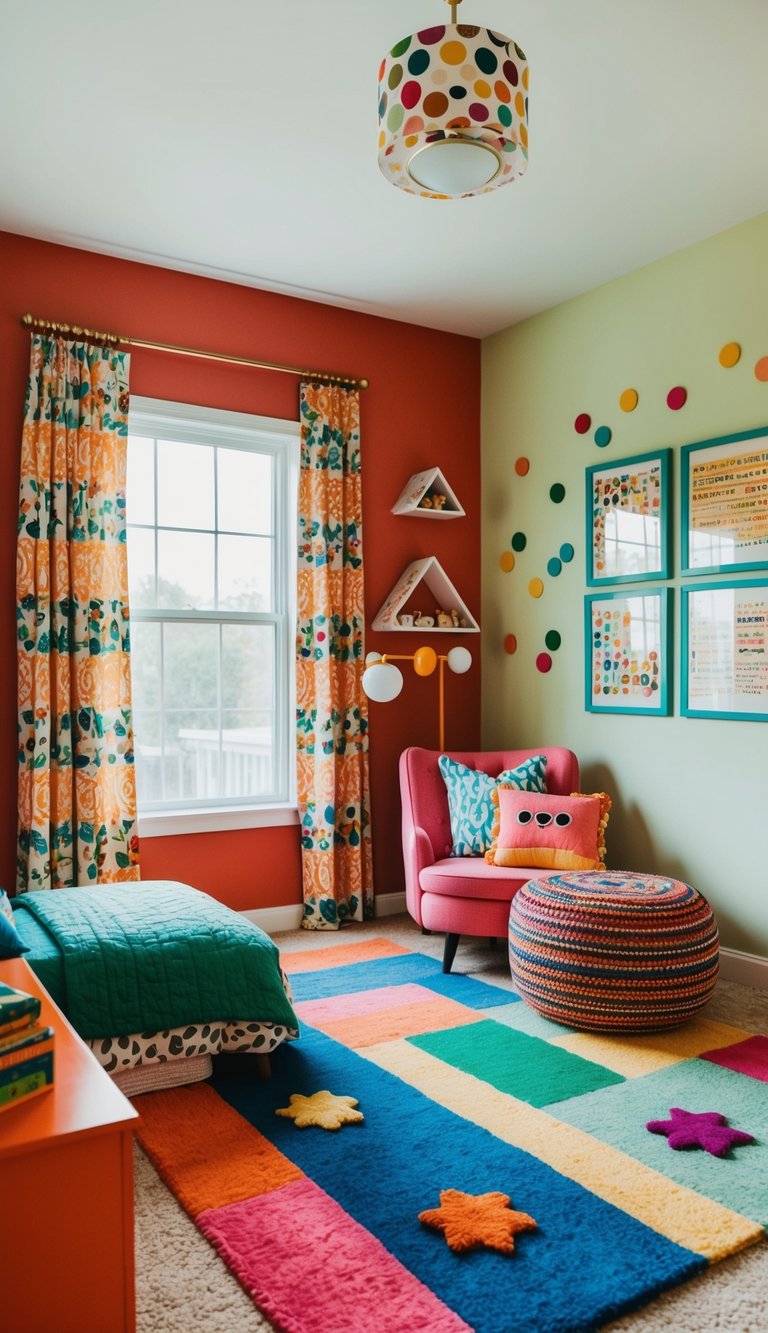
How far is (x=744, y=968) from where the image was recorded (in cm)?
360

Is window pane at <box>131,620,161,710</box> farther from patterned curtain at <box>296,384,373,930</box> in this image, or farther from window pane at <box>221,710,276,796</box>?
patterned curtain at <box>296,384,373,930</box>

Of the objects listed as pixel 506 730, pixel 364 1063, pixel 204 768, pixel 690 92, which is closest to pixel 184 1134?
pixel 364 1063

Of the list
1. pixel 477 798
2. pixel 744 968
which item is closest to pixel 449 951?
pixel 477 798

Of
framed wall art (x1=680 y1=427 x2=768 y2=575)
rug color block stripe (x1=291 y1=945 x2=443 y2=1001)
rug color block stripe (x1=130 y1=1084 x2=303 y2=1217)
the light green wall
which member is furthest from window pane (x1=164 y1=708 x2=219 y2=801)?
framed wall art (x1=680 y1=427 x2=768 y2=575)

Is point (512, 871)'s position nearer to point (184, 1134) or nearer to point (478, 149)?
point (184, 1134)

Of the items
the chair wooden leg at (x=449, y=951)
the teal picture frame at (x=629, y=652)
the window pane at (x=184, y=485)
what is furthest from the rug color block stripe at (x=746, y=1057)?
the window pane at (x=184, y=485)

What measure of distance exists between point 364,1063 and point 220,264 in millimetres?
3140

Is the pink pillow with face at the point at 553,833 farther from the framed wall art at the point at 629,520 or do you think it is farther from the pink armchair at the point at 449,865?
the framed wall art at the point at 629,520

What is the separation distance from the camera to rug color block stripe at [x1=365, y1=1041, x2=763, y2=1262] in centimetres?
195

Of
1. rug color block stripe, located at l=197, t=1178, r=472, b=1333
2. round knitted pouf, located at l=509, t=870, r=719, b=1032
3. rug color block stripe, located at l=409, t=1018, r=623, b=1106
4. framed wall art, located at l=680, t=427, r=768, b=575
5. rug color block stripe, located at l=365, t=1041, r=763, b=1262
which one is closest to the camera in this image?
rug color block stripe, located at l=197, t=1178, r=472, b=1333

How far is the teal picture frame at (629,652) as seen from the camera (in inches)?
155

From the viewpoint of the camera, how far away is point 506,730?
4.84 meters

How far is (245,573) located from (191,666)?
50 centimetres

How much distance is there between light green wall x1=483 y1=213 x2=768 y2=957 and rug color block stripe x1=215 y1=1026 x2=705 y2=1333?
1.65 m
